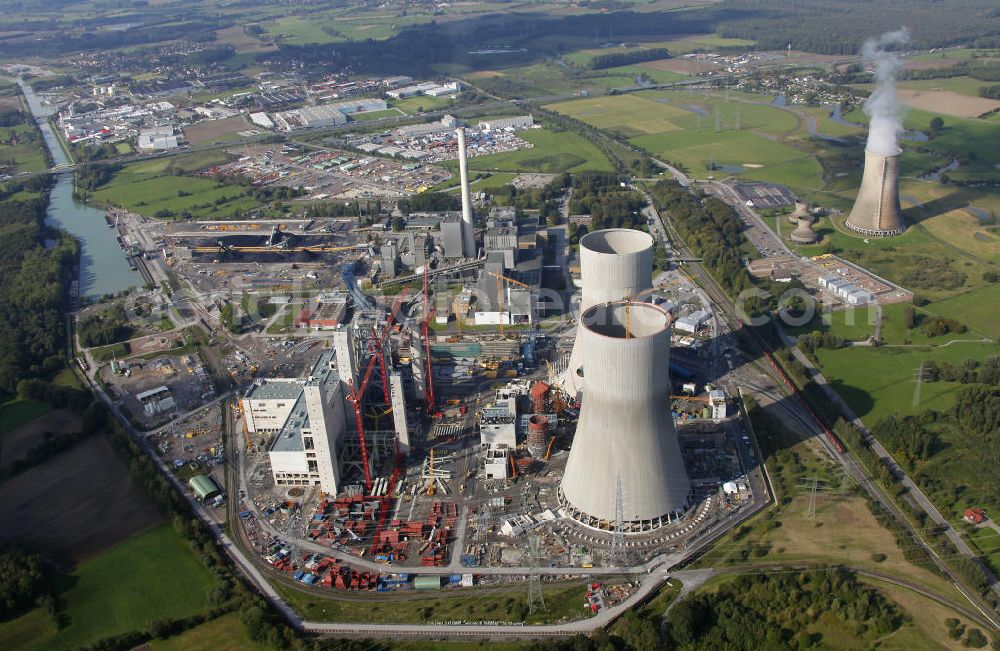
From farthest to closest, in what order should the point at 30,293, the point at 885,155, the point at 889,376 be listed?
1. the point at 30,293
2. the point at 885,155
3. the point at 889,376

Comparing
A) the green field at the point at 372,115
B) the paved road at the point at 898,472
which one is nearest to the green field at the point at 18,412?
the paved road at the point at 898,472

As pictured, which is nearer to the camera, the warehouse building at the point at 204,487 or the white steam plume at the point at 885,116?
the warehouse building at the point at 204,487

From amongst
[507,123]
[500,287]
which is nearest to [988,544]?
[500,287]

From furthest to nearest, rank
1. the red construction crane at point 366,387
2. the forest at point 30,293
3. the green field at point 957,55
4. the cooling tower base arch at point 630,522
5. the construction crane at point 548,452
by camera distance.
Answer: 1. the green field at point 957,55
2. the forest at point 30,293
3. the construction crane at point 548,452
4. the red construction crane at point 366,387
5. the cooling tower base arch at point 630,522

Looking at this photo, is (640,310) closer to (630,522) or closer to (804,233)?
(630,522)

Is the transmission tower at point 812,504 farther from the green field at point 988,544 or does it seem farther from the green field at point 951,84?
the green field at point 951,84

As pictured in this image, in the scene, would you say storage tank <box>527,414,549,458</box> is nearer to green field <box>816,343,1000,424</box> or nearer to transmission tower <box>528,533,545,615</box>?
transmission tower <box>528,533,545,615</box>
